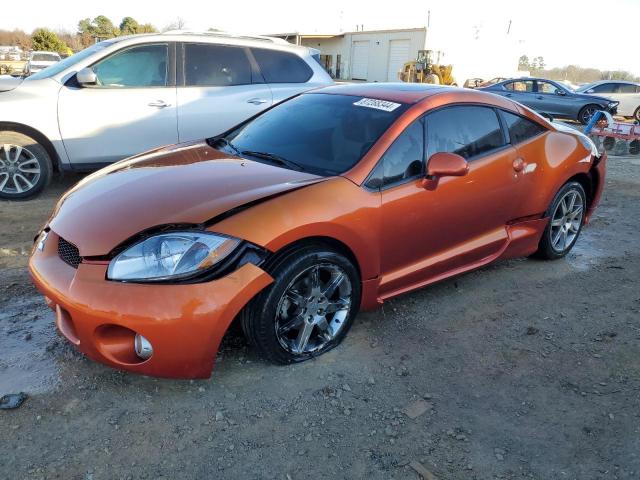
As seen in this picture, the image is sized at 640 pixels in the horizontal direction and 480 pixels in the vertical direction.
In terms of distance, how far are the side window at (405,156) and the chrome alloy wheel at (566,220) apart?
1726mm

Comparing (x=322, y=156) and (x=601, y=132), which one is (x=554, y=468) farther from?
(x=601, y=132)

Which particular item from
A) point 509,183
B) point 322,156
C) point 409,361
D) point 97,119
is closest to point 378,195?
point 322,156

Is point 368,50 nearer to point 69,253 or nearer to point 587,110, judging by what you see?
point 587,110

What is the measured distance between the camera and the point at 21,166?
5.54 metres

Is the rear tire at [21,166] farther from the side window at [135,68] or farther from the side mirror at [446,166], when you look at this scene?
the side mirror at [446,166]

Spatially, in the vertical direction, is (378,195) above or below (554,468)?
above

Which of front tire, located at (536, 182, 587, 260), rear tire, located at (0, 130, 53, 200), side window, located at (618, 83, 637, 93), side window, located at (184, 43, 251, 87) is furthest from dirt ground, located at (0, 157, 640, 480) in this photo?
side window, located at (618, 83, 637, 93)

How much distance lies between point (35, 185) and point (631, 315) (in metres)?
5.70

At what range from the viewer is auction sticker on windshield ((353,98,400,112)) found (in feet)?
11.1

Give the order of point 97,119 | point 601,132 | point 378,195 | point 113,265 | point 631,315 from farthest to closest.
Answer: point 601,132 → point 97,119 → point 631,315 → point 378,195 → point 113,265

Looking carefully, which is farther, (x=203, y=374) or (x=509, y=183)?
(x=509, y=183)

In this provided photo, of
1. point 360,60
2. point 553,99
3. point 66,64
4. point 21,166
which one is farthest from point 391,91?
point 360,60

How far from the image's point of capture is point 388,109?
3383 millimetres

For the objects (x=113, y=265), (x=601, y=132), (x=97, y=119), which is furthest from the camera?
(x=601, y=132)
